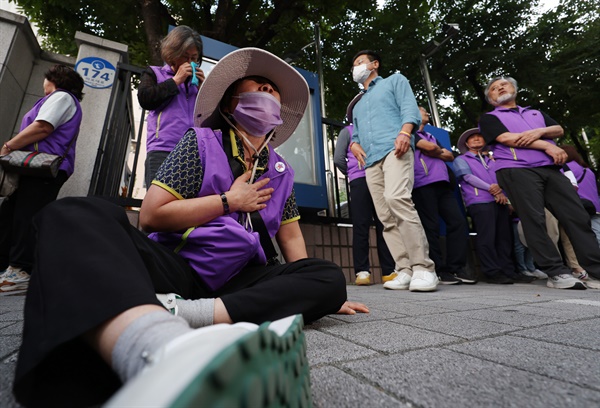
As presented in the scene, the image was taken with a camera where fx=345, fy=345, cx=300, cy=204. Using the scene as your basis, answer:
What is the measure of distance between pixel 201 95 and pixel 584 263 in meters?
3.63

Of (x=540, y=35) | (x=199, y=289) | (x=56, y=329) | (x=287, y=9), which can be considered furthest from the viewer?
(x=540, y=35)

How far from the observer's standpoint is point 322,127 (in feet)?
17.0

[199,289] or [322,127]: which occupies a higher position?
[322,127]

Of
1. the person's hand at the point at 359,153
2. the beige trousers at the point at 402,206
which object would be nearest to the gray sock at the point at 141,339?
the beige trousers at the point at 402,206

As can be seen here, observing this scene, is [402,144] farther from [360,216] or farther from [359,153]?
[360,216]

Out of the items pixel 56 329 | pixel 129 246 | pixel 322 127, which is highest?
pixel 322 127

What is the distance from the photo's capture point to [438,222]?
14.0 ft

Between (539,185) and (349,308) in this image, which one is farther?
(539,185)

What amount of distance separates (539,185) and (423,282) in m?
1.63

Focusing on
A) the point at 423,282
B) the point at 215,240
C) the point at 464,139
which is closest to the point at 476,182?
the point at 464,139

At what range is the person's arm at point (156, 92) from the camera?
246cm

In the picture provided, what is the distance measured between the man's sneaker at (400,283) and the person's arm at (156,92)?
250 centimetres

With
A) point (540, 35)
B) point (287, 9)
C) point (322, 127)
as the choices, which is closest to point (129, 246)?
point (322, 127)

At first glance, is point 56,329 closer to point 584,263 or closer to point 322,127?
point 584,263
